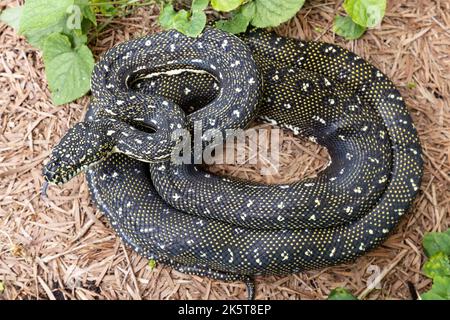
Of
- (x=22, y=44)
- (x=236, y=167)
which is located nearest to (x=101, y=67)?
(x=22, y=44)

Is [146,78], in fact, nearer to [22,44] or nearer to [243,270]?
[22,44]

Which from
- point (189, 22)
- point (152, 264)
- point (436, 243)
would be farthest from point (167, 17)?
point (436, 243)

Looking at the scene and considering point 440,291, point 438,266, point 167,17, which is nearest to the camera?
point 440,291

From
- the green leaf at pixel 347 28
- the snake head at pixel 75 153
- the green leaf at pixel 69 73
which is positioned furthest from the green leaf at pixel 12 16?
the green leaf at pixel 347 28

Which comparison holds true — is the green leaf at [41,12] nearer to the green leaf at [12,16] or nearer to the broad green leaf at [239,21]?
the green leaf at [12,16]

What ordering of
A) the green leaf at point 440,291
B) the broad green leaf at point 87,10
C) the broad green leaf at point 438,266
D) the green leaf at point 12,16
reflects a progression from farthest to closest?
the green leaf at point 12,16 < the broad green leaf at point 87,10 < the broad green leaf at point 438,266 < the green leaf at point 440,291

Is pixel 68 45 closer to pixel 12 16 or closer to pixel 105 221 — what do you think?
pixel 12 16

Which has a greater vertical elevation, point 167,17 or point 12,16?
point 167,17
